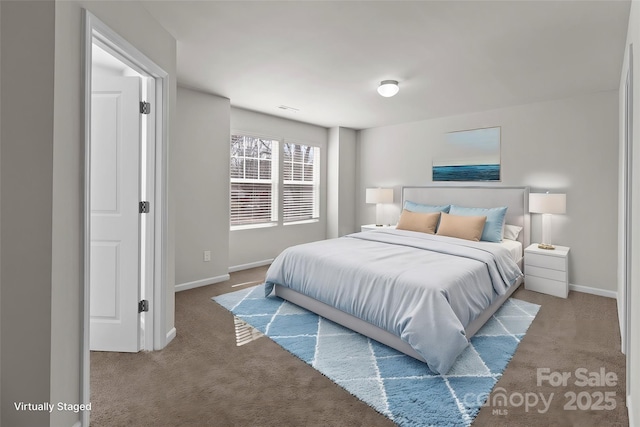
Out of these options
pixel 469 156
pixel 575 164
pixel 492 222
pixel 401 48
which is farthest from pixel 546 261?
pixel 401 48

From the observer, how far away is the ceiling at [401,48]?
2.10 metres

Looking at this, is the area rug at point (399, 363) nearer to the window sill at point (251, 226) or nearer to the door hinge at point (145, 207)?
the door hinge at point (145, 207)

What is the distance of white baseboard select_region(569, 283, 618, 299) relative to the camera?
3.69 meters

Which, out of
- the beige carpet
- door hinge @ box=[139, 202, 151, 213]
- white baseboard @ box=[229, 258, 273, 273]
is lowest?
the beige carpet

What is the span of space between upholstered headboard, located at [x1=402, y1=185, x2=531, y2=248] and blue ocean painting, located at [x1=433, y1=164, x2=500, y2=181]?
0.14 meters

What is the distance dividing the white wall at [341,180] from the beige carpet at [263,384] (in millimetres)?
3497

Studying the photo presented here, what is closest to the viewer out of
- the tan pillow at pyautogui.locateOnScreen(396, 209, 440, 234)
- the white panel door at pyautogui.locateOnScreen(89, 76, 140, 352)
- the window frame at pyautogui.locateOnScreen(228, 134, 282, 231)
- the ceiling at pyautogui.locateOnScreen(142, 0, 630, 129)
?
the ceiling at pyautogui.locateOnScreen(142, 0, 630, 129)

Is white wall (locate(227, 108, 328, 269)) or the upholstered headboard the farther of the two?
white wall (locate(227, 108, 328, 269))

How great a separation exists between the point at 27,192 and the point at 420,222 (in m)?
4.16

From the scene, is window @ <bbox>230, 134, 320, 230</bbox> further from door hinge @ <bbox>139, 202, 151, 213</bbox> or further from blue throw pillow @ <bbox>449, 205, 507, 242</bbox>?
blue throw pillow @ <bbox>449, 205, 507, 242</bbox>

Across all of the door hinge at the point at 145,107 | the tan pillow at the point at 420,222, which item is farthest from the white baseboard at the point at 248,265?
the door hinge at the point at 145,107

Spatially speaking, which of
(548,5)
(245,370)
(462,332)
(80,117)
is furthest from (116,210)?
(548,5)

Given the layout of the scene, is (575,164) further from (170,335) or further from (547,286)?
(170,335)

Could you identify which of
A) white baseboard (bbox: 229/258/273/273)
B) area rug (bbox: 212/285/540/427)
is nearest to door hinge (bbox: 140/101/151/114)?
area rug (bbox: 212/285/540/427)
